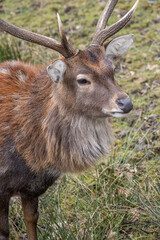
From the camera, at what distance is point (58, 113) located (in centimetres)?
411

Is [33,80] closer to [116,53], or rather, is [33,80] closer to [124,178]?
[116,53]

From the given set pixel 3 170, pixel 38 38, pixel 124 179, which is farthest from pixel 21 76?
pixel 124 179

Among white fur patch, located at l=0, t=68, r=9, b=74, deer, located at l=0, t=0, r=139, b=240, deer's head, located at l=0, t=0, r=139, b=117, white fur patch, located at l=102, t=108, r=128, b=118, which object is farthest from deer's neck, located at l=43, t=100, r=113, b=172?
white fur patch, located at l=0, t=68, r=9, b=74

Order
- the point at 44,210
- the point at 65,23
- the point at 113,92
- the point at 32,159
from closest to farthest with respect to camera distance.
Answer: the point at 113,92, the point at 32,159, the point at 44,210, the point at 65,23

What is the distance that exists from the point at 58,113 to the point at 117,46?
0.88 m

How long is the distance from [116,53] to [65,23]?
17.3 feet

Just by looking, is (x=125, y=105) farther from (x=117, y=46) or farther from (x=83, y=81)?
(x=117, y=46)

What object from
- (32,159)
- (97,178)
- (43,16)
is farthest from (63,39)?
(43,16)

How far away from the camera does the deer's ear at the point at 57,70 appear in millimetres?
3795

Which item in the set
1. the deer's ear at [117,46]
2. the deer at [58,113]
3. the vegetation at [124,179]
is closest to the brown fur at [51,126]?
the deer at [58,113]

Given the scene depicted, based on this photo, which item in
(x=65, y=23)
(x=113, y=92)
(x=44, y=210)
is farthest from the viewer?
(x=65, y=23)

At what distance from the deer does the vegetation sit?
1.86ft

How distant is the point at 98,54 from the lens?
3.99m

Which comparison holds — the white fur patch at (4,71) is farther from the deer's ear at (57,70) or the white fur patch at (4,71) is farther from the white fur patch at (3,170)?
the white fur patch at (3,170)
